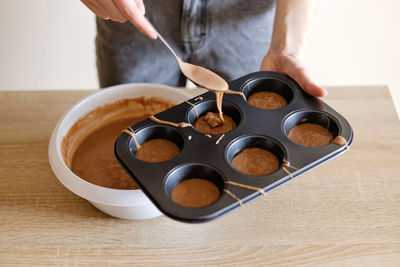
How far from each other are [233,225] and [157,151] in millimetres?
278

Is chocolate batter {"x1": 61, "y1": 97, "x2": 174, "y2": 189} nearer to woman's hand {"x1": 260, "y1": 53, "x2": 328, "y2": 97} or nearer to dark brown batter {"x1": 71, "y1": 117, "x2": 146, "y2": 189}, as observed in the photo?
dark brown batter {"x1": 71, "y1": 117, "x2": 146, "y2": 189}

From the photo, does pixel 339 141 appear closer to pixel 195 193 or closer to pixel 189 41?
pixel 195 193

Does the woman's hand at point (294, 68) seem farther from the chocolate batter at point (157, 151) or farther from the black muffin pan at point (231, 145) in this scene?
the chocolate batter at point (157, 151)

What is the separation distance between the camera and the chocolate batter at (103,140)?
1119 millimetres

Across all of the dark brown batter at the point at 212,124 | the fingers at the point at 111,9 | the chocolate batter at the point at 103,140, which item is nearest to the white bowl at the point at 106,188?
the chocolate batter at the point at 103,140

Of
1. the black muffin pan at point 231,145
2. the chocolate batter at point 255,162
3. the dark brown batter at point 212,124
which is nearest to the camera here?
the black muffin pan at point 231,145

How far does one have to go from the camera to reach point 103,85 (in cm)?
166

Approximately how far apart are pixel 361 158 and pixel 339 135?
334 mm

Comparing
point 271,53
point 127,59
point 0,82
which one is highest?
point 271,53

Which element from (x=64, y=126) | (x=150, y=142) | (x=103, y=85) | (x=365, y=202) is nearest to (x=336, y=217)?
(x=365, y=202)

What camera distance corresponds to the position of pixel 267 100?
1.12m

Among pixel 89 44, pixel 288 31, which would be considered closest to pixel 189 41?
pixel 288 31

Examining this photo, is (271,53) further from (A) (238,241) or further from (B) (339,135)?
(A) (238,241)

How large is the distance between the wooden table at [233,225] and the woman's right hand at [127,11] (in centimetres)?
46
